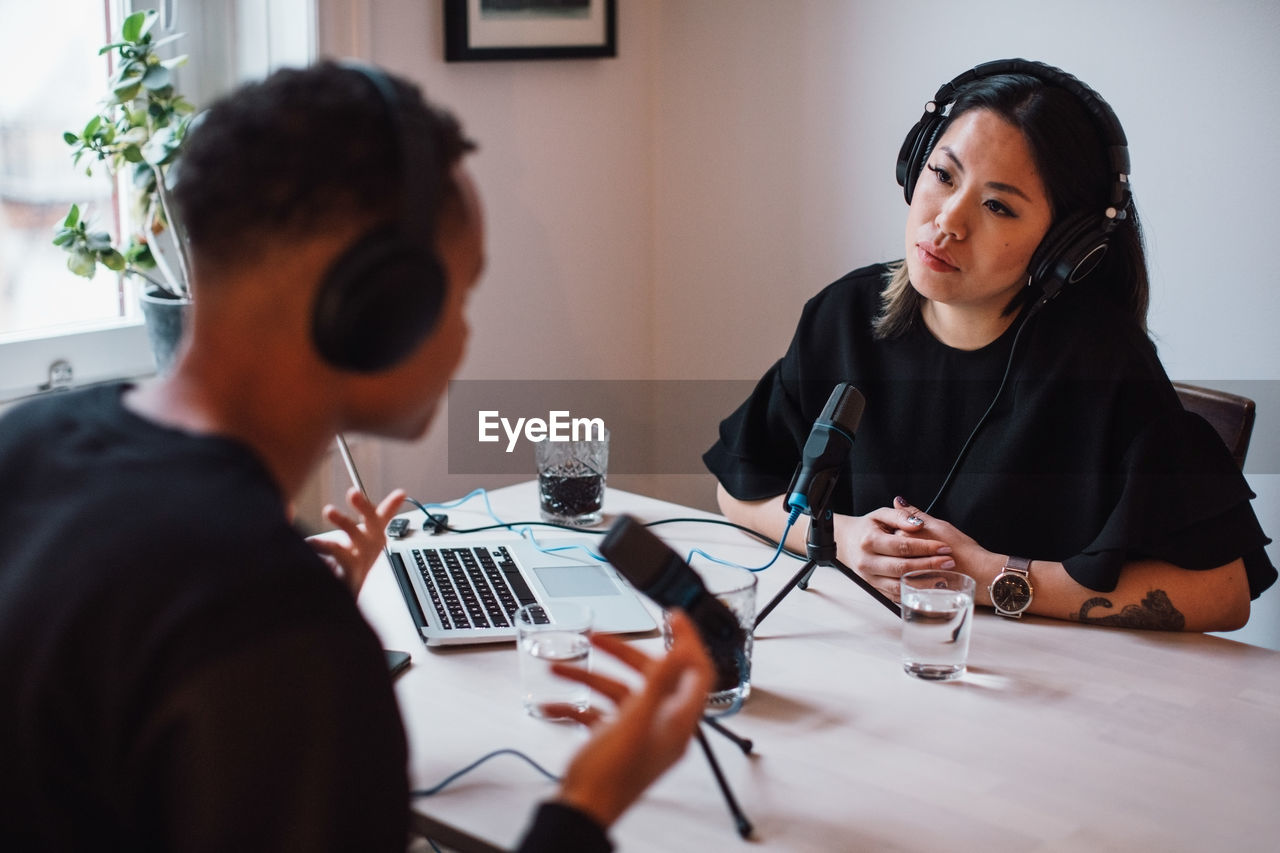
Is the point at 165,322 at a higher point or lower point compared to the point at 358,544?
higher

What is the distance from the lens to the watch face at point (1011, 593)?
143cm

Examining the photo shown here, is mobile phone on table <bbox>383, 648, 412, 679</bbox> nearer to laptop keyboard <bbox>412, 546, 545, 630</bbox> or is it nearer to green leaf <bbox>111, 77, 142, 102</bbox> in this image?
laptop keyboard <bbox>412, 546, 545, 630</bbox>

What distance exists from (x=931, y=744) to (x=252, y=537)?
707mm

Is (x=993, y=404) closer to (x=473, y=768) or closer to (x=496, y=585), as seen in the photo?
(x=496, y=585)

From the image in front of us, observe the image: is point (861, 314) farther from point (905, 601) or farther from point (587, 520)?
point (905, 601)

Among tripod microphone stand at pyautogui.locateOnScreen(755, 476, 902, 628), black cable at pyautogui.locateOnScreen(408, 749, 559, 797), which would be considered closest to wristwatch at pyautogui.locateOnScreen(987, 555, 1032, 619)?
tripod microphone stand at pyautogui.locateOnScreen(755, 476, 902, 628)

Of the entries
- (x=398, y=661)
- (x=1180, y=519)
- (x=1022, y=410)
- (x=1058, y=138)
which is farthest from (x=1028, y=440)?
(x=398, y=661)

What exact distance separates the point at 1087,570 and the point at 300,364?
1022 mm

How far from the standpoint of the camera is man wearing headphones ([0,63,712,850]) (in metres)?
0.62

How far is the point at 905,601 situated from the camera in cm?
128

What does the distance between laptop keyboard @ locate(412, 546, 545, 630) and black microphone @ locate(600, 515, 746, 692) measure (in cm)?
35

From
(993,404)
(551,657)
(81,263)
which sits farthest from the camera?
(81,263)

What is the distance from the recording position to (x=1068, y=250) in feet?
5.09

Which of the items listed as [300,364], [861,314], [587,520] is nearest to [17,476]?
[300,364]
